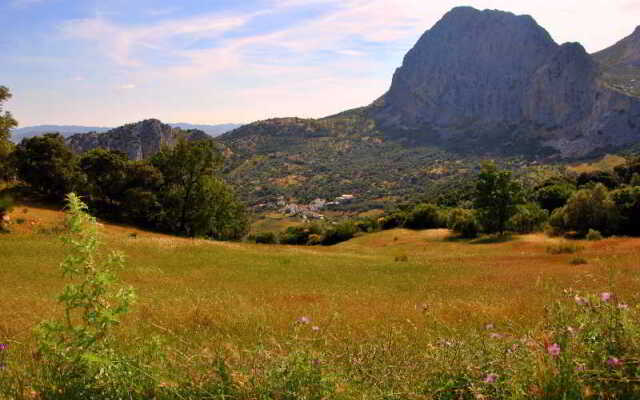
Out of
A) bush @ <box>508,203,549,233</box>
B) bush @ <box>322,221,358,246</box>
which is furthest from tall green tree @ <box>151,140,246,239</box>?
bush @ <box>508,203,549,233</box>

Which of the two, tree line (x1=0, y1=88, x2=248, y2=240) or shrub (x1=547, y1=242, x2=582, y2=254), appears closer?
shrub (x1=547, y1=242, x2=582, y2=254)

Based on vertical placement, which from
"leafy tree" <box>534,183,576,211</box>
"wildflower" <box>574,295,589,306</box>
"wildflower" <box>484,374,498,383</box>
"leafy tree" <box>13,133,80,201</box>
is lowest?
"leafy tree" <box>534,183,576,211</box>

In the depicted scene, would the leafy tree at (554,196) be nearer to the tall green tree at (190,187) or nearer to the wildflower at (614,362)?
the tall green tree at (190,187)

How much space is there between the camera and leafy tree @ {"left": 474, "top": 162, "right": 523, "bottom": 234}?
50.4 m

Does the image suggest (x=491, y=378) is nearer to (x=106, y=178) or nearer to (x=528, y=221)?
(x=106, y=178)

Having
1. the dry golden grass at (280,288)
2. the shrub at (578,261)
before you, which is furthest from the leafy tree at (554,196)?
the shrub at (578,261)

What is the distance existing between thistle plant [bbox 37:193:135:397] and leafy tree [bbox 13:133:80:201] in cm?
4092

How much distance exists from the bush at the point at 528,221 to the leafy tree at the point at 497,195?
131cm

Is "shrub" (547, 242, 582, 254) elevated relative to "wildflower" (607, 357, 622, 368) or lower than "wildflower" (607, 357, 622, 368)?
lower

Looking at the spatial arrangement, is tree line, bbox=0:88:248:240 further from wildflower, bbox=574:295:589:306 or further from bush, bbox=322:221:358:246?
wildflower, bbox=574:295:589:306

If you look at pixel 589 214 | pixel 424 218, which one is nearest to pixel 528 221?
pixel 589 214

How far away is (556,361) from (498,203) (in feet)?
166

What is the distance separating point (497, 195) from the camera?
50.3 m

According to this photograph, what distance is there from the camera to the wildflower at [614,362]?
3184 mm
